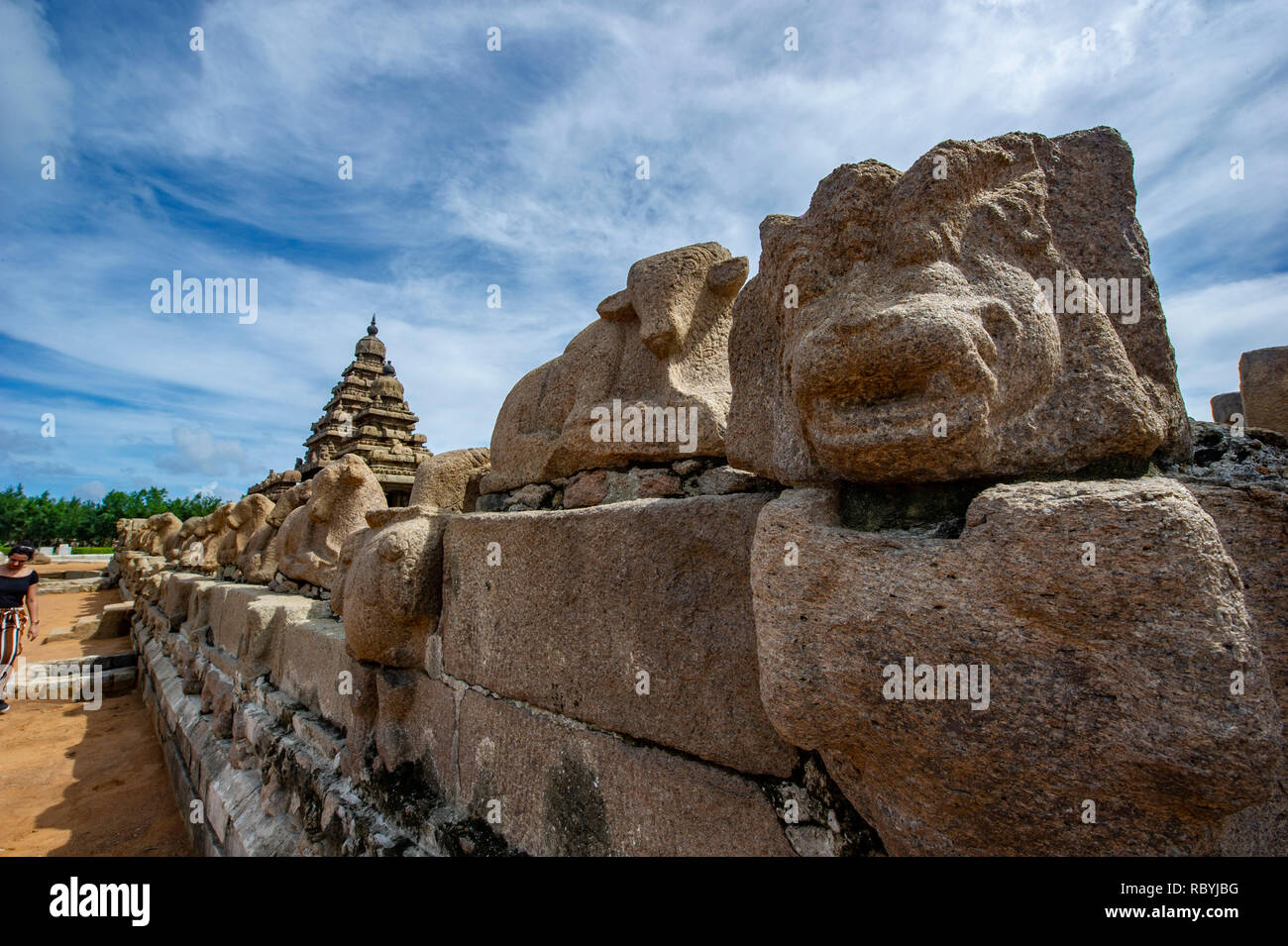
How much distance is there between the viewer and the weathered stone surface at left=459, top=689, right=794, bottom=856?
1378 millimetres

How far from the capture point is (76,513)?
4456 centimetres

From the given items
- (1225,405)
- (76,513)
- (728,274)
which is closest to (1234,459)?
(728,274)

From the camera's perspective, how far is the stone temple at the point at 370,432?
14.1 metres

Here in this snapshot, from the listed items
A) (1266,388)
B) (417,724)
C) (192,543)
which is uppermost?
(1266,388)

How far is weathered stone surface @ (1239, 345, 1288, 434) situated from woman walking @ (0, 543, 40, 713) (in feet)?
34.3

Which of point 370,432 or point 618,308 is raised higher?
point 370,432

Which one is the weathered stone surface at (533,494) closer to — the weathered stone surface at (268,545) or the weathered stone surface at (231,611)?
the weathered stone surface at (231,611)

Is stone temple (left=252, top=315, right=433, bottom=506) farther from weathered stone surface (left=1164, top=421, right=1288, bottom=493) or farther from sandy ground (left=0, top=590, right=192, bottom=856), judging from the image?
weathered stone surface (left=1164, top=421, right=1288, bottom=493)

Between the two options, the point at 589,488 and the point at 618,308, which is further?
the point at 618,308

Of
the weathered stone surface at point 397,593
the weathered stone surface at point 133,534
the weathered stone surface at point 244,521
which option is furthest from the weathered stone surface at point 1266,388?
the weathered stone surface at point 133,534

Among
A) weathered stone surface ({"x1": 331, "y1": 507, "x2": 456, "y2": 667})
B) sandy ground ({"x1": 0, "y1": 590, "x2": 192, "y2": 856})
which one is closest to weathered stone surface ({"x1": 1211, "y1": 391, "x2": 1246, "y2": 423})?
weathered stone surface ({"x1": 331, "y1": 507, "x2": 456, "y2": 667})

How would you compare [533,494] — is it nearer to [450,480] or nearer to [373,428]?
[450,480]

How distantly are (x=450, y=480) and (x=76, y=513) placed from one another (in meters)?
57.0
